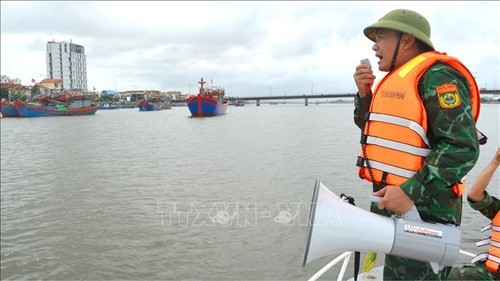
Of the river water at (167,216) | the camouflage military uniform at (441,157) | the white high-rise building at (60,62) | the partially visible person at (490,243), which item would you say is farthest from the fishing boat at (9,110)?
the white high-rise building at (60,62)

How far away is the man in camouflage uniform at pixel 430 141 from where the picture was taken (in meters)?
A: 2.00

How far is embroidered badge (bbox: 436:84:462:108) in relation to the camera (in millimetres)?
2025

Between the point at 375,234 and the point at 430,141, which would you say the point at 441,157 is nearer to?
the point at 430,141

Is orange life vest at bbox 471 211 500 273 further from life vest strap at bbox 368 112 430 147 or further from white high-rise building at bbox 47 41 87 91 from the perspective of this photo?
white high-rise building at bbox 47 41 87 91

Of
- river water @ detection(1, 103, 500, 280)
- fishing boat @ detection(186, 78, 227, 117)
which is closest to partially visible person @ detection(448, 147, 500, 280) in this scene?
river water @ detection(1, 103, 500, 280)

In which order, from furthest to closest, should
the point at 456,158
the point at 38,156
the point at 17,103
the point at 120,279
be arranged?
the point at 17,103 → the point at 38,156 → the point at 120,279 → the point at 456,158

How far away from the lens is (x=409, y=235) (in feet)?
6.93

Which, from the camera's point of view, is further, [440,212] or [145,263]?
[145,263]

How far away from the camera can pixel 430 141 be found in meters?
2.21

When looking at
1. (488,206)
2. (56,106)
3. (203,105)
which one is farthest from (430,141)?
(56,106)

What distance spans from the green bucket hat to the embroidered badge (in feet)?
1.36

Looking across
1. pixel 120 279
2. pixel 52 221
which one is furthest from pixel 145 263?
pixel 52 221

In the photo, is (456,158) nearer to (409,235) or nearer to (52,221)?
(409,235)

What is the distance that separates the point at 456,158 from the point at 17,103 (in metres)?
89.8
